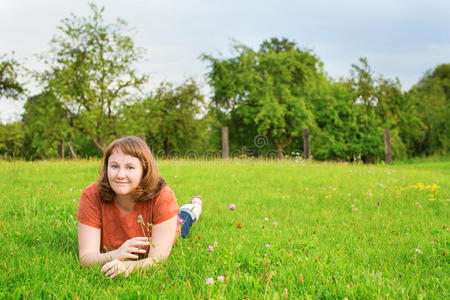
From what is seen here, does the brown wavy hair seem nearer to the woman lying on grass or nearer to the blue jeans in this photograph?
the woman lying on grass

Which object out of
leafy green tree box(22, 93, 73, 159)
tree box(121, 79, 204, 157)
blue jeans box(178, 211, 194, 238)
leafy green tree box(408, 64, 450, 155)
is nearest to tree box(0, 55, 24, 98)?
leafy green tree box(22, 93, 73, 159)

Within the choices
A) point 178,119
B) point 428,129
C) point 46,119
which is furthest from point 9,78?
point 428,129

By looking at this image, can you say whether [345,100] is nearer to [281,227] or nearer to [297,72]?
[297,72]

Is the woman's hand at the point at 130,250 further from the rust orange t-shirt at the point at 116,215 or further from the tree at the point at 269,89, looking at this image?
the tree at the point at 269,89

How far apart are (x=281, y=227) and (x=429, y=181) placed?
229 inches

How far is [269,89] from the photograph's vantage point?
2502 centimetres

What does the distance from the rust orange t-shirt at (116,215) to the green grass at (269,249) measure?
36cm

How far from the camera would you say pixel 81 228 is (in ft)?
9.52

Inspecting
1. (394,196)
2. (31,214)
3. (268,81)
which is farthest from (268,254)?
(268,81)

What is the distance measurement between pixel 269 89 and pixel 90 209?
23139 millimetres

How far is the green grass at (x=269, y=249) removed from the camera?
239 centimetres

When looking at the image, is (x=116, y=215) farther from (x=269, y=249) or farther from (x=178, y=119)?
(x=178, y=119)

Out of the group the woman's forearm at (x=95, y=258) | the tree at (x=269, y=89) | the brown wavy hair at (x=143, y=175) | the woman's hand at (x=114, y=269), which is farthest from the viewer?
the tree at (x=269, y=89)

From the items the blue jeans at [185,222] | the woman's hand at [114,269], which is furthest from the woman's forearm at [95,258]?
the blue jeans at [185,222]
